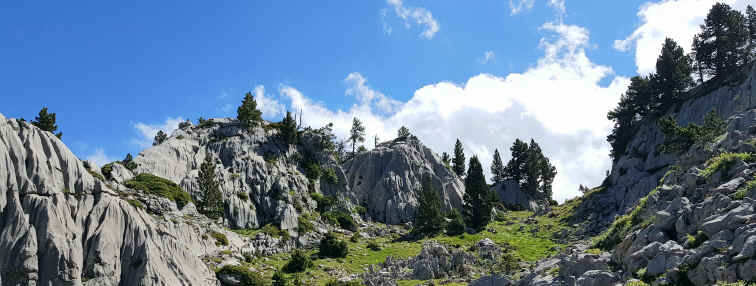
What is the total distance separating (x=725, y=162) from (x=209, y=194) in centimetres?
8514

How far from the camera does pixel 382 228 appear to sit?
112688 mm

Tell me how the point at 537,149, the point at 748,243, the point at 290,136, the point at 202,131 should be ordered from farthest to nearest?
the point at 537,149 → the point at 290,136 → the point at 202,131 → the point at 748,243

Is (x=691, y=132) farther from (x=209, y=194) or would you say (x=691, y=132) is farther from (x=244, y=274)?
(x=209, y=194)

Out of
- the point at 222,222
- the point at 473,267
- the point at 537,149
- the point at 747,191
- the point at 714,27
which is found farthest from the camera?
the point at 537,149

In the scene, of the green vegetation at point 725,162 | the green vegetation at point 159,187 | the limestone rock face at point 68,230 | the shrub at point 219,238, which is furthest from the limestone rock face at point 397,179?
the green vegetation at point 725,162

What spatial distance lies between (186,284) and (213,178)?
46.0m

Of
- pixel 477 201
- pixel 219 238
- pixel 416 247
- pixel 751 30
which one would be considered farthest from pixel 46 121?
pixel 751 30

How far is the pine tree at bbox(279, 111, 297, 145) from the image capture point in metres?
130

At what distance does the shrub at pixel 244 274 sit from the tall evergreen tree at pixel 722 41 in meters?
102

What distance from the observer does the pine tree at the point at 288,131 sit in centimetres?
13038

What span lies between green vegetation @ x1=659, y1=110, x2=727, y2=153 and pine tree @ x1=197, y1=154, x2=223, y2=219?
274 ft

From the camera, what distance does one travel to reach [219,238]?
255ft

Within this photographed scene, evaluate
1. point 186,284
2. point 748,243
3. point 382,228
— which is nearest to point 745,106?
point 748,243

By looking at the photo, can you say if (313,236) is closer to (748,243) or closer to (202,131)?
A: (202,131)
